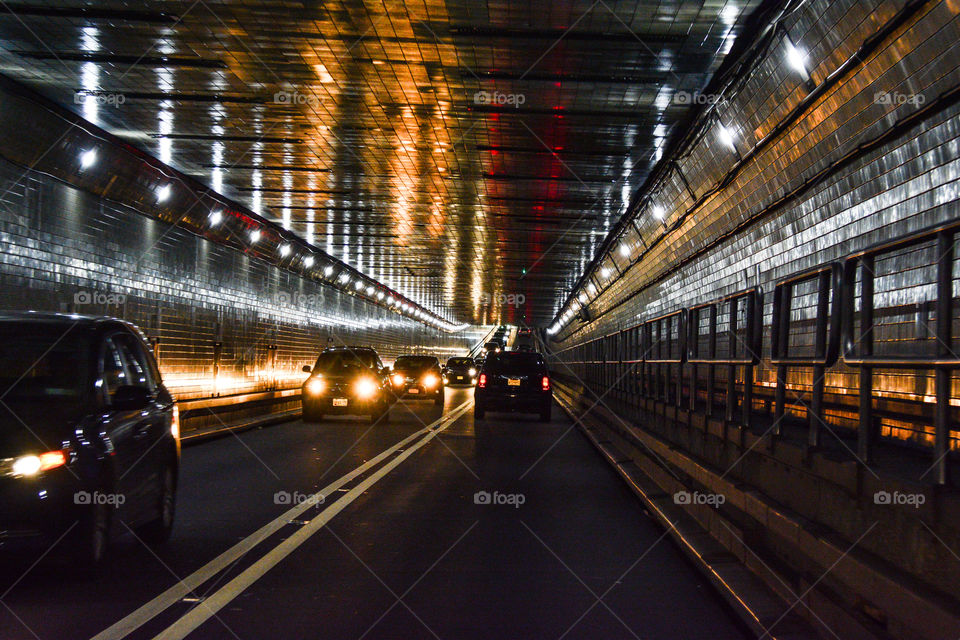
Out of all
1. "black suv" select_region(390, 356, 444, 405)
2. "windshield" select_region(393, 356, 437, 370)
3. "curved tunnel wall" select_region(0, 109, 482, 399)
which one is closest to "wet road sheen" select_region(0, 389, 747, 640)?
"curved tunnel wall" select_region(0, 109, 482, 399)

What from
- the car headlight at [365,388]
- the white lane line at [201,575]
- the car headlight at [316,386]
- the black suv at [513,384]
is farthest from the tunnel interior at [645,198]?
the white lane line at [201,575]

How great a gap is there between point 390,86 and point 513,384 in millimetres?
10523

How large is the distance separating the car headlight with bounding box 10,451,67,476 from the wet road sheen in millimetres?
530

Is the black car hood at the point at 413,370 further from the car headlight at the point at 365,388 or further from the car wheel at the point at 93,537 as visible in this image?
the car wheel at the point at 93,537

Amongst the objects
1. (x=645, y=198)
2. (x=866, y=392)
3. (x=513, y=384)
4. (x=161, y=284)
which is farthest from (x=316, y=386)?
(x=866, y=392)

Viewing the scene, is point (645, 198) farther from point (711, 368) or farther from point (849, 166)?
point (711, 368)

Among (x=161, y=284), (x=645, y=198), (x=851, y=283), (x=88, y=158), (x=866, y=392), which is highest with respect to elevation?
(x=645, y=198)

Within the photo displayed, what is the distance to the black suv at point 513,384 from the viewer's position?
25938mm

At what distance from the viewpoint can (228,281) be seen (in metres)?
30.1

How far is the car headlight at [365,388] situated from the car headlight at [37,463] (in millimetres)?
18383

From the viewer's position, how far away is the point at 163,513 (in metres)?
8.14

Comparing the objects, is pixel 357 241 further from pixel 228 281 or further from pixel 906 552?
pixel 906 552

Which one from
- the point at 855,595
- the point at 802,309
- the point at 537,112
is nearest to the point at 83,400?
the point at 855,595

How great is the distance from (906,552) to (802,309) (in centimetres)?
963
